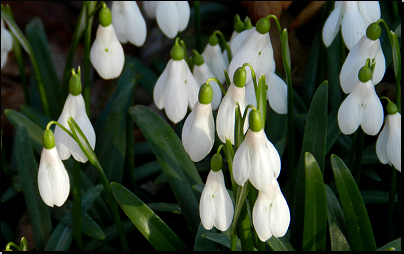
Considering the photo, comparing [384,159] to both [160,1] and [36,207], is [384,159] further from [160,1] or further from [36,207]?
[36,207]

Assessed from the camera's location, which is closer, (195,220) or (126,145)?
(195,220)

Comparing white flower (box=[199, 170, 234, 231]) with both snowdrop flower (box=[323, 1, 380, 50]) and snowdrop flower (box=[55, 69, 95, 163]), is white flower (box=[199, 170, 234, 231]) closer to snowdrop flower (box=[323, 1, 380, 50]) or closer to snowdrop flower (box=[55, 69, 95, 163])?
snowdrop flower (box=[55, 69, 95, 163])

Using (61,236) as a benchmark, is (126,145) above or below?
above

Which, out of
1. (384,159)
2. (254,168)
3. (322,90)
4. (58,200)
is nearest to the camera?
(254,168)

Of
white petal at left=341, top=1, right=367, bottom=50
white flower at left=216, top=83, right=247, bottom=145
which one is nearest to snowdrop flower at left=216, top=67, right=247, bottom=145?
white flower at left=216, top=83, right=247, bottom=145

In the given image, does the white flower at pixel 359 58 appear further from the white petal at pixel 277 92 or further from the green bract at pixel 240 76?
the green bract at pixel 240 76

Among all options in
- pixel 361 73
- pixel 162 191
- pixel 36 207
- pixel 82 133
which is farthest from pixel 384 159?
pixel 36 207

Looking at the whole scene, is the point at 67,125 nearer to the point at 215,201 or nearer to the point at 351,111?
the point at 215,201
